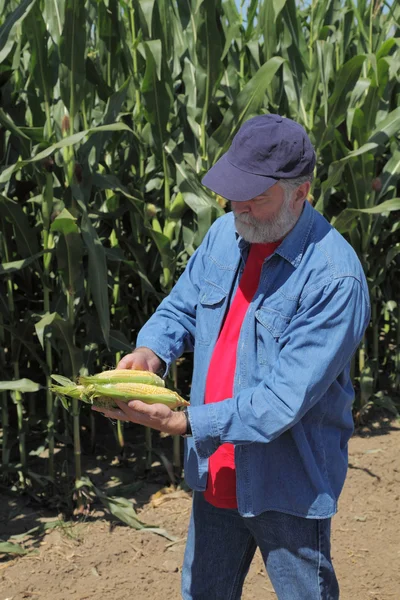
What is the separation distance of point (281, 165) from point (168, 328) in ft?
2.32

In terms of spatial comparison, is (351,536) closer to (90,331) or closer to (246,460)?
(90,331)

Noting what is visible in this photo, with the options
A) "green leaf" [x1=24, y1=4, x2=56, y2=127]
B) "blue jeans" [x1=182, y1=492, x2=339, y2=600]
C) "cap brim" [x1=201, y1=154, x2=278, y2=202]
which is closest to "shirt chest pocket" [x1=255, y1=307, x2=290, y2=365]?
"cap brim" [x1=201, y1=154, x2=278, y2=202]

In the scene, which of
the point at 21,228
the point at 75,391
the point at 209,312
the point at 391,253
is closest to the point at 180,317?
the point at 209,312

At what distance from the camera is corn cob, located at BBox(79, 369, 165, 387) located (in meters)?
2.21

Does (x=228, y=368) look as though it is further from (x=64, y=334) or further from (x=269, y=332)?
(x=64, y=334)

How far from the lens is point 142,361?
2.34 metres

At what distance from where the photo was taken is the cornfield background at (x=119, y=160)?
3877 mm

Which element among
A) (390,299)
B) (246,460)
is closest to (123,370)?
(246,460)

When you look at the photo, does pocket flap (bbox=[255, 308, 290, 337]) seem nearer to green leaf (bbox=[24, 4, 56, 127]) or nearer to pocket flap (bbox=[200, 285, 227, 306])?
pocket flap (bbox=[200, 285, 227, 306])

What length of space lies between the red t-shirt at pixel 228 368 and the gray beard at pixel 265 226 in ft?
0.34

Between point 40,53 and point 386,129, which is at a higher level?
point 40,53

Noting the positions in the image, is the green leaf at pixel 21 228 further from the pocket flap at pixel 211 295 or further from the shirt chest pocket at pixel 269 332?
the shirt chest pocket at pixel 269 332

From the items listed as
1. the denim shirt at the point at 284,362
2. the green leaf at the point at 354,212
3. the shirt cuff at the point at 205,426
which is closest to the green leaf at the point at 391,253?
the green leaf at the point at 354,212

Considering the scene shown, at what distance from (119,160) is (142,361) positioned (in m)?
2.77
